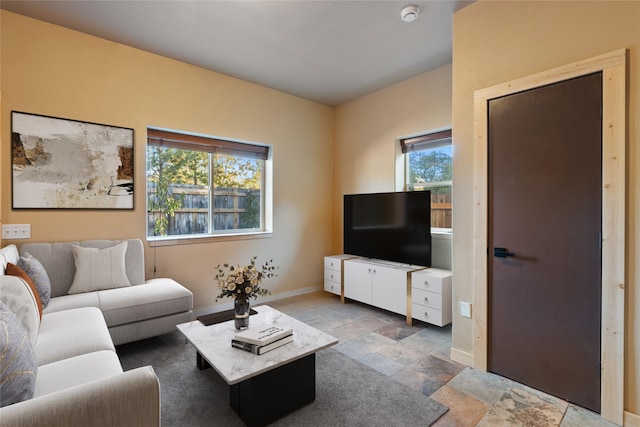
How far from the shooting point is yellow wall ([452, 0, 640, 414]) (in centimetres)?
168

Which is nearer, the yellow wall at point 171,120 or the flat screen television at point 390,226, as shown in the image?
the yellow wall at point 171,120

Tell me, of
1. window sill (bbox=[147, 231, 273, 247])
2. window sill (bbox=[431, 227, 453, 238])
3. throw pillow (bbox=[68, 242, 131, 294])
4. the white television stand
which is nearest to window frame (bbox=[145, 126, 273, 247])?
window sill (bbox=[147, 231, 273, 247])

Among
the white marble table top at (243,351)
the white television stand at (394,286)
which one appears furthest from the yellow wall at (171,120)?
the white marble table top at (243,351)

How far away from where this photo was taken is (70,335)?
5.75ft

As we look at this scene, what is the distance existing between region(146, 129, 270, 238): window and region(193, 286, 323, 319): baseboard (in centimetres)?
88

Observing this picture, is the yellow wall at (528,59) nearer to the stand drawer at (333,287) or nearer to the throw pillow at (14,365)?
the stand drawer at (333,287)

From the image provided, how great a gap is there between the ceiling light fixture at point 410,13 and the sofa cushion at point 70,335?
312 cm

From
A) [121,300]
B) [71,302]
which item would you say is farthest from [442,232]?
[71,302]

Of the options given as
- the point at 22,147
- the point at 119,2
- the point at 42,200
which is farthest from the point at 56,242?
the point at 119,2

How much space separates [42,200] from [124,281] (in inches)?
38.6

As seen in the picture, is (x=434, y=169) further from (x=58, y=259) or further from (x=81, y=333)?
(x=58, y=259)

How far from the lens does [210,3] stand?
229 centimetres

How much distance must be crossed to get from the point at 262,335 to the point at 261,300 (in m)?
2.22

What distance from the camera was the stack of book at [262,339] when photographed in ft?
5.61
